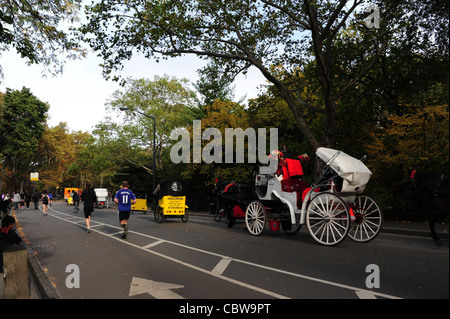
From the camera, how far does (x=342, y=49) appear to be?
16.4 meters

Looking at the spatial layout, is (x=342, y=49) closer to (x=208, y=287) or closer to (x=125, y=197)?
(x=125, y=197)

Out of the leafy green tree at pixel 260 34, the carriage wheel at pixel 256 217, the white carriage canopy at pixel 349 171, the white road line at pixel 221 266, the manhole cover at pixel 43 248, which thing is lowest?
the manhole cover at pixel 43 248

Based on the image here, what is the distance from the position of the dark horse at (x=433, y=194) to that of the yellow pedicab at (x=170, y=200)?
1544 centimetres

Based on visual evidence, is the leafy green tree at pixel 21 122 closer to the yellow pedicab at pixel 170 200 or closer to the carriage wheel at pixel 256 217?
the yellow pedicab at pixel 170 200

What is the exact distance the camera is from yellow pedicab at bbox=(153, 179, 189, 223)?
54.5ft

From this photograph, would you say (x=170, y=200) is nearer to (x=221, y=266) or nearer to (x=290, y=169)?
(x=290, y=169)

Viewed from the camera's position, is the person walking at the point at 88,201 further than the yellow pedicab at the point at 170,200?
No

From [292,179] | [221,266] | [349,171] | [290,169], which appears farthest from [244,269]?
[290,169]

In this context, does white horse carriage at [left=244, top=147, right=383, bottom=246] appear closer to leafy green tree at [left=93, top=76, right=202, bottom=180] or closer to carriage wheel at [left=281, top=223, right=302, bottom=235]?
carriage wheel at [left=281, top=223, right=302, bottom=235]

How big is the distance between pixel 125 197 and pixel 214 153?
1761 cm

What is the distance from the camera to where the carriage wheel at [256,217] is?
10.2 metres

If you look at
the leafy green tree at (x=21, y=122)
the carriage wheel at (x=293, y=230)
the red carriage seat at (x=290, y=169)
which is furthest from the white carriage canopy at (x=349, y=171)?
the leafy green tree at (x=21, y=122)

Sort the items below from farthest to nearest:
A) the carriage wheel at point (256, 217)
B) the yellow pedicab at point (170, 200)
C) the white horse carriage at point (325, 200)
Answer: the yellow pedicab at point (170, 200) < the carriage wheel at point (256, 217) < the white horse carriage at point (325, 200)

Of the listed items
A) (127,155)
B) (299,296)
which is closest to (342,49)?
(299,296)
